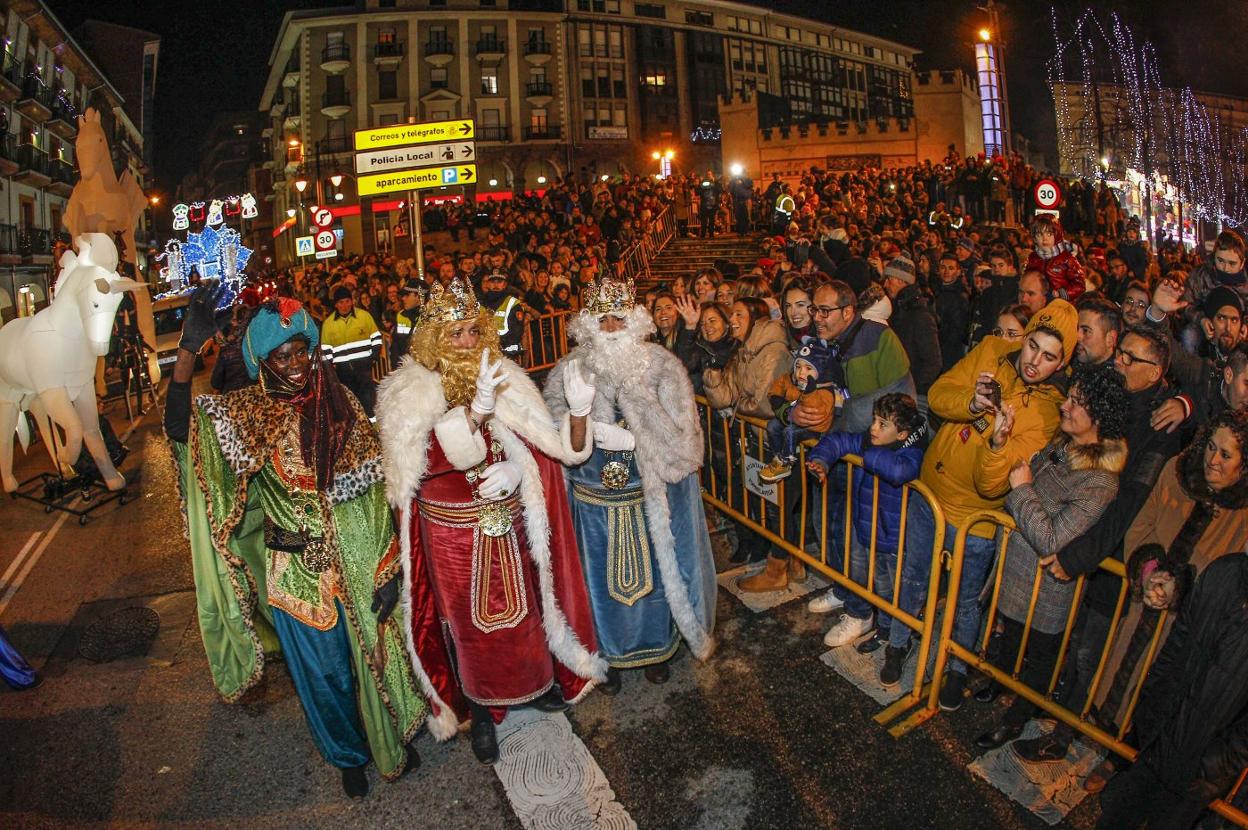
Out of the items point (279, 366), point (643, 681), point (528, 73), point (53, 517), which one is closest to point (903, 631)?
point (643, 681)

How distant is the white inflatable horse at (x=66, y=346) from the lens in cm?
738

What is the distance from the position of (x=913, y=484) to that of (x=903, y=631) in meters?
0.94

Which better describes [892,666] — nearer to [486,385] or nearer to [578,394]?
[578,394]

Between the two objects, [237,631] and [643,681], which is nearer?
[237,631]

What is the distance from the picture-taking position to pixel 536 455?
399 centimetres

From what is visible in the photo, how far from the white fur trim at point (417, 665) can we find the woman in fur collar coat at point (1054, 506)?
104 inches

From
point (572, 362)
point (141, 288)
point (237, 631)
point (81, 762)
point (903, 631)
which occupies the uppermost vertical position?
point (141, 288)

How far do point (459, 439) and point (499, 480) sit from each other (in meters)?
0.30

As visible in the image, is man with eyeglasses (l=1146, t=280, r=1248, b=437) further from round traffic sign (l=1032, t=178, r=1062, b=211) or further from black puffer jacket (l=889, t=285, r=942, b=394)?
round traffic sign (l=1032, t=178, r=1062, b=211)

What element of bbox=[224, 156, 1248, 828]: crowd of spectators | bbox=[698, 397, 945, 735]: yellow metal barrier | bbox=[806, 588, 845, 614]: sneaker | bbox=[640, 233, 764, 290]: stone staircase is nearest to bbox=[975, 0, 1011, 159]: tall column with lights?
bbox=[640, 233, 764, 290]: stone staircase

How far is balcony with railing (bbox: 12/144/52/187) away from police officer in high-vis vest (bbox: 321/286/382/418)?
26501 millimetres

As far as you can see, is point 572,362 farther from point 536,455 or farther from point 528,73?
point 528,73

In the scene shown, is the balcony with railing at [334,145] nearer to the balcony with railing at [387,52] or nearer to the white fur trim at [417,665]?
the balcony with railing at [387,52]

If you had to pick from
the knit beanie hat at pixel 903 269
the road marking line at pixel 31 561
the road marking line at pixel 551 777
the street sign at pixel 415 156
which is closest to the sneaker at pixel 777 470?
the road marking line at pixel 551 777
